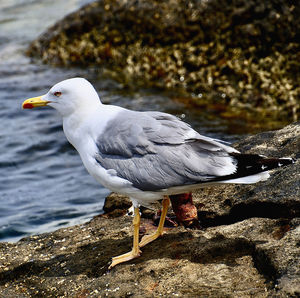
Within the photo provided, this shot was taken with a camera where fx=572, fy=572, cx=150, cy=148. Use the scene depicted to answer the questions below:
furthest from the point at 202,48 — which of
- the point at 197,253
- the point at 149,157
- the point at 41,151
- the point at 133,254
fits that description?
the point at 197,253

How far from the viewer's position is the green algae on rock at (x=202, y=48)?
8969 mm

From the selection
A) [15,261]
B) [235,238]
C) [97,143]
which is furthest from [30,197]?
[235,238]

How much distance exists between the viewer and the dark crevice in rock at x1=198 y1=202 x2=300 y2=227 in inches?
163

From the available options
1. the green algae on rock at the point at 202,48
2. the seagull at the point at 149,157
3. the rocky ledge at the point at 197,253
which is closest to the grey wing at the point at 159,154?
the seagull at the point at 149,157

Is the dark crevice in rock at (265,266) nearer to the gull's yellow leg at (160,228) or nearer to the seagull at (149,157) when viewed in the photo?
the seagull at (149,157)

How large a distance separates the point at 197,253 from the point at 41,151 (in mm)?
5012

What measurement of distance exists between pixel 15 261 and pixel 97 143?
1.25 meters

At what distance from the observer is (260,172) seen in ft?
12.5

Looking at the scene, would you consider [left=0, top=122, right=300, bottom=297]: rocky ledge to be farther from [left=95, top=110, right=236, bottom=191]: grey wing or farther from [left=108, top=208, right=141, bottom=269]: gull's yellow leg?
[left=95, top=110, right=236, bottom=191]: grey wing

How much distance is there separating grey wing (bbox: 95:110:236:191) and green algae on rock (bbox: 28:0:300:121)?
4.68 metres

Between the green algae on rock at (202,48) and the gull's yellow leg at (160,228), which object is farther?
the green algae on rock at (202,48)

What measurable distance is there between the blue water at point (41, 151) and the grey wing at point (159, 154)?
2397 millimetres

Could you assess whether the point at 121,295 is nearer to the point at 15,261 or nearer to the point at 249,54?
the point at 15,261

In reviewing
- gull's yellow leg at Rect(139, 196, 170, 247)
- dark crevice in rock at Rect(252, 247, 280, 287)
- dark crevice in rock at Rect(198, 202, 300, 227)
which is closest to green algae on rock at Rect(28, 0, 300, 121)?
dark crevice in rock at Rect(198, 202, 300, 227)
